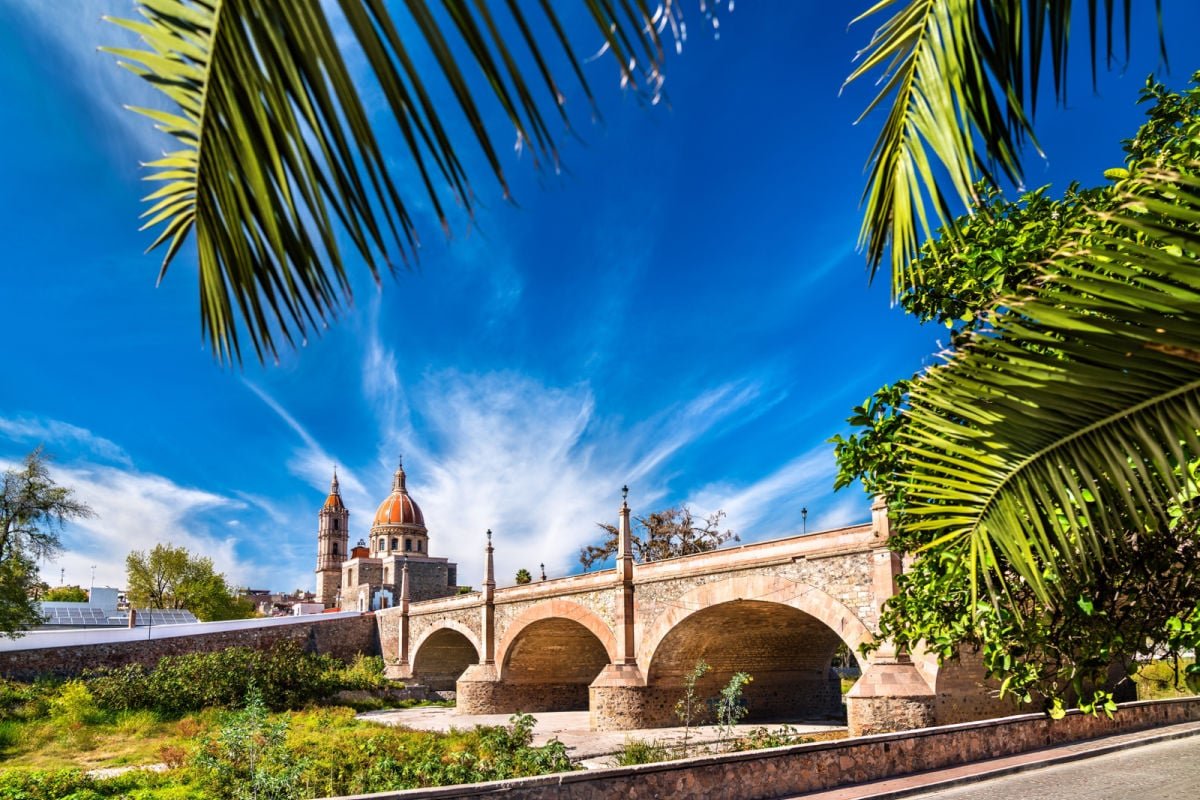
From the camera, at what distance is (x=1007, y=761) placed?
13.5m

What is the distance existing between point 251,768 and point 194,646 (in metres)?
27.2

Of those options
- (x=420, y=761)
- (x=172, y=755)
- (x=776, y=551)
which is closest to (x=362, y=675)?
(x=172, y=755)

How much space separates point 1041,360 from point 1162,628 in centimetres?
581

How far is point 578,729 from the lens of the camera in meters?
25.3

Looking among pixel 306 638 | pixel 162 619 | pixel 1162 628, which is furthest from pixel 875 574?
pixel 162 619

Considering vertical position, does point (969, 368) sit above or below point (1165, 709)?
above

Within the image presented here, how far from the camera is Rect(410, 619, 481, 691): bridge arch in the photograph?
41531 mm

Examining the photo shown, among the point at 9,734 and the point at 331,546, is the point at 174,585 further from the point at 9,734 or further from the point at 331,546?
the point at 9,734

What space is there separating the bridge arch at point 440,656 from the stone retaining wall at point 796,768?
29512mm

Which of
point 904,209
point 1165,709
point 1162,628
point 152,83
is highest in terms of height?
point 904,209

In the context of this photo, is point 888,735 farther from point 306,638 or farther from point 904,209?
point 306,638

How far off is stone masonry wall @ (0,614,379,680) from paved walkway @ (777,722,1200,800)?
2993 cm

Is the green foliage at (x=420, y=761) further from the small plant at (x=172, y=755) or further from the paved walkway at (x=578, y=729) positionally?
the small plant at (x=172, y=755)

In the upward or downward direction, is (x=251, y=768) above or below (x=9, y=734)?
above
